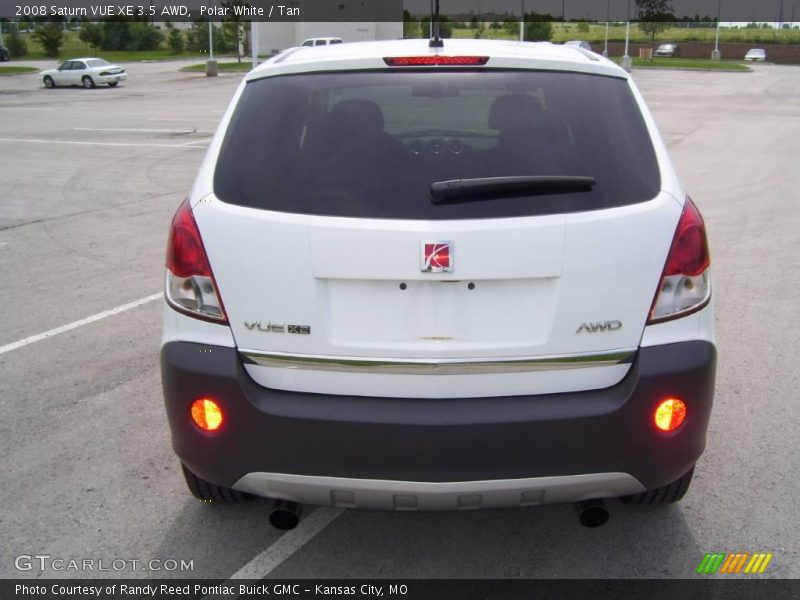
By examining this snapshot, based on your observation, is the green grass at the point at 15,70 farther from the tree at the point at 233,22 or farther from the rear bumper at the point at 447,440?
the rear bumper at the point at 447,440

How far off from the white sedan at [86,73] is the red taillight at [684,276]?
4438cm

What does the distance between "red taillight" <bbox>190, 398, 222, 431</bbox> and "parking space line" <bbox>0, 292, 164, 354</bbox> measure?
3307 millimetres

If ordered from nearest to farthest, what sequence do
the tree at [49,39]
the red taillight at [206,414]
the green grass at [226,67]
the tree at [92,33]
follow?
1. the red taillight at [206,414]
2. the green grass at [226,67]
3. the tree at [49,39]
4. the tree at [92,33]

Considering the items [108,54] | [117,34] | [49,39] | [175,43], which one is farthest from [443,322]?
[117,34]

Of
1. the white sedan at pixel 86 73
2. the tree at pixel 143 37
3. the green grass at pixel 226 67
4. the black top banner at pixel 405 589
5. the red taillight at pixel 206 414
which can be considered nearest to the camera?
the red taillight at pixel 206 414

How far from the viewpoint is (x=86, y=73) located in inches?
1678

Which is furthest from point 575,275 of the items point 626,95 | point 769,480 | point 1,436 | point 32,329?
point 32,329

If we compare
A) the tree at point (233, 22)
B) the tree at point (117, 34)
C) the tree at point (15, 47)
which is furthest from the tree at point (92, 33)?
the tree at point (233, 22)

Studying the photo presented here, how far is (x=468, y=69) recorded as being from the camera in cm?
299

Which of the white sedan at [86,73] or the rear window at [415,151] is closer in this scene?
the rear window at [415,151]

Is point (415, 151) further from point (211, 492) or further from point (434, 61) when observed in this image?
point (211, 492)

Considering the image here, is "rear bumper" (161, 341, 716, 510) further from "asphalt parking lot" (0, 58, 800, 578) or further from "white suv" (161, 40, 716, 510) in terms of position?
"asphalt parking lot" (0, 58, 800, 578)

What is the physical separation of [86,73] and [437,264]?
44644 mm

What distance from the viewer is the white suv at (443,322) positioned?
2654 mm
